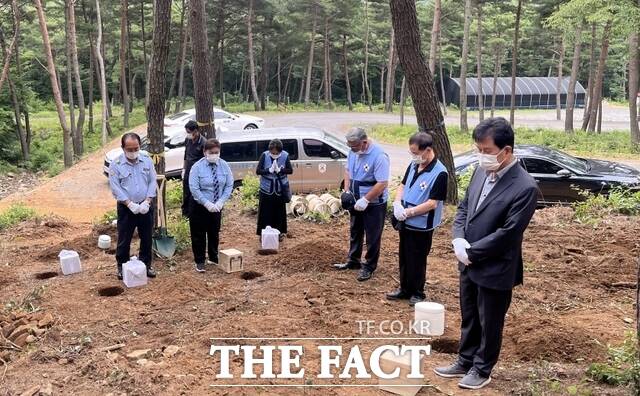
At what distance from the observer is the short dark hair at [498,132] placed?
3742mm

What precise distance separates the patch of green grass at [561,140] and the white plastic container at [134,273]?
1613 centimetres

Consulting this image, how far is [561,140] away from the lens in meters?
23.2

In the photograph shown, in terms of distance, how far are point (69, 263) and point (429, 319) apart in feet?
15.3

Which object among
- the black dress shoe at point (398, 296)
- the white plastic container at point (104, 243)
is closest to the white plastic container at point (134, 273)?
the white plastic container at point (104, 243)

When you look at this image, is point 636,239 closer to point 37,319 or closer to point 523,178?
point 523,178

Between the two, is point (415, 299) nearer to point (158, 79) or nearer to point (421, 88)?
point (158, 79)

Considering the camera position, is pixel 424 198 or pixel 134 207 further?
pixel 134 207

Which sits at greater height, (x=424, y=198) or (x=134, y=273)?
(x=424, y=198)

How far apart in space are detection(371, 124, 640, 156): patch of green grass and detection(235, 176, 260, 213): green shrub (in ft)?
39.3

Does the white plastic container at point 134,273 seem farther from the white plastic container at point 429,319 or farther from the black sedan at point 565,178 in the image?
the black sedan at point 565,178

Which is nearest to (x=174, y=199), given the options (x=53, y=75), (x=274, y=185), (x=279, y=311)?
(x=274, y=185)

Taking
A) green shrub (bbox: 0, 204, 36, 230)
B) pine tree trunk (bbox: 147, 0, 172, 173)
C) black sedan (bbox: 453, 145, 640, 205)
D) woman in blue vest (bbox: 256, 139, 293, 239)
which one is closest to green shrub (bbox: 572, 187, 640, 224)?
black sedan (bbox: 453, 145, 640, 205)

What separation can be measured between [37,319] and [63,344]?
67 centimetres

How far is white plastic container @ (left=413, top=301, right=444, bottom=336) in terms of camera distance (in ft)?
16.1
